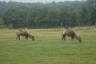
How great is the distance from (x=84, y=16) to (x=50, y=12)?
1463cm

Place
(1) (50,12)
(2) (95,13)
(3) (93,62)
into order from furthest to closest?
(1) (50,12) → (2) (95,13) → (3) (93,62)

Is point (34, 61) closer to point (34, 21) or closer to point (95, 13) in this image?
point (95, 13)

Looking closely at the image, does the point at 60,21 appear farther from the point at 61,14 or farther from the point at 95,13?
the point at 95,13

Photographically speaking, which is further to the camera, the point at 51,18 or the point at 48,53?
the point at 51,18

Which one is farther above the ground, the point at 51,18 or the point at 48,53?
the point at 51,18

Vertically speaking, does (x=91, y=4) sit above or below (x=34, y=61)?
above

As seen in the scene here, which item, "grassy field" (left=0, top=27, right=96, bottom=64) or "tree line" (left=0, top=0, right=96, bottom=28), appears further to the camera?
"tree line" (left=0, top=0, right=96, bottom=28)

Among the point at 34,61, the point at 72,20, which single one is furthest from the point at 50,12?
the point at 34,61

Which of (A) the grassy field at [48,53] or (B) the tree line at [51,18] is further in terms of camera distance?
(B) the tree line at [51,18]

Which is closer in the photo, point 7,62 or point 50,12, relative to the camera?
point 7,62

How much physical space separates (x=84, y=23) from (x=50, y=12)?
601 inches

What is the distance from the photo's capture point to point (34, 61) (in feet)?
38.5

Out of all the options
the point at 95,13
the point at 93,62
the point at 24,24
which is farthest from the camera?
the point at 24,24

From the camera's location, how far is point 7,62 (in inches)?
455
